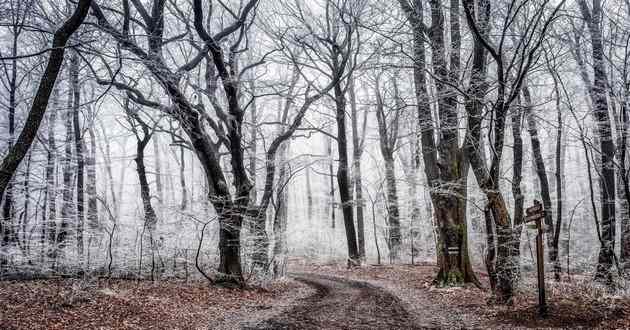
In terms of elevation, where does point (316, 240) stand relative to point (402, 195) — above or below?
below

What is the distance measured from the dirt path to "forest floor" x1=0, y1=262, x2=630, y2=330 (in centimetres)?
2

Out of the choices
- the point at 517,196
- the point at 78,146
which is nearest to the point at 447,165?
the point at 517,196

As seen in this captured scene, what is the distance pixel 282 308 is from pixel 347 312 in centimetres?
160

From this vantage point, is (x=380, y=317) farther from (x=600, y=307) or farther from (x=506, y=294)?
(x=600, y=307)

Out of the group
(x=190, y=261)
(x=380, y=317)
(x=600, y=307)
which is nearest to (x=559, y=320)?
(x=600, y=307)

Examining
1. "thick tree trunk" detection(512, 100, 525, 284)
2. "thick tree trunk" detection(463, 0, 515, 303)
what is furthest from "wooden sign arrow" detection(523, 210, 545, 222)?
"thick tree trunk" detection(512, 100, 525, 284)

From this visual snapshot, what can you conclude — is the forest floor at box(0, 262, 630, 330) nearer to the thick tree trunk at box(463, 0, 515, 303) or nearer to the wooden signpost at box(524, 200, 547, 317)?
the wooden signpost at box(524, 200, 547, 317)

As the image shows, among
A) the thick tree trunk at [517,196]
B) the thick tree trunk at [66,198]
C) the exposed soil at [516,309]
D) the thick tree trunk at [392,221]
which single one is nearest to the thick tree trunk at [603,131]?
the exposed soil at [516,309]

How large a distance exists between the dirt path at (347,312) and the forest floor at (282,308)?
0.7 inches

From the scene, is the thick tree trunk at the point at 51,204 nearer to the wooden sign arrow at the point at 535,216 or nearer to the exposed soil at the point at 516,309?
the exposed soil at the point at 516,309

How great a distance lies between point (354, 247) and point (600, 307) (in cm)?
1162

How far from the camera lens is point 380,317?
7801mm

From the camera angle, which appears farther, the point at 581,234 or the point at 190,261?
the point at 581,234

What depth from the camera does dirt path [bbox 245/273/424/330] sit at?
7.22 m
